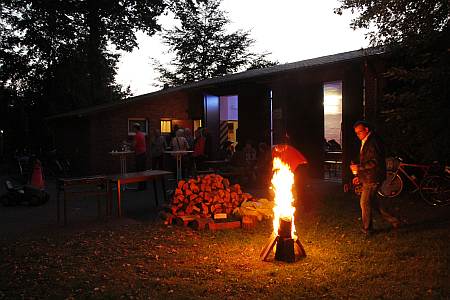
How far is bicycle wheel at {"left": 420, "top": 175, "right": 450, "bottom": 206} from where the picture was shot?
361 inches

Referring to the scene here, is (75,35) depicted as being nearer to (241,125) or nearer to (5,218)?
(241,125)

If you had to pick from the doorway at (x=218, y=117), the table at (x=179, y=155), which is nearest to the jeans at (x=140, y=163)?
the table at (x=179, y=155)

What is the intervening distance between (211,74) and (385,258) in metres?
41.6

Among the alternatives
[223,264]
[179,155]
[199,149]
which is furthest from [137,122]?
[223,264]

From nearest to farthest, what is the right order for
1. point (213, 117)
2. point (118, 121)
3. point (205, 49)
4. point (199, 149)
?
1. point (199, 149)
2. point (118, 121)
3. point (213, 117)
4. point (205, 49)

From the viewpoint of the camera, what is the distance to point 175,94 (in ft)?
61.9

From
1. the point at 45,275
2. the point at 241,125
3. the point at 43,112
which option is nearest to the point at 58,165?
the point at 241,125

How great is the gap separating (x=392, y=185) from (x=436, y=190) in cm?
111

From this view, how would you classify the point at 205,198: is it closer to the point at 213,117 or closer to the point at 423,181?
the point at 423,181

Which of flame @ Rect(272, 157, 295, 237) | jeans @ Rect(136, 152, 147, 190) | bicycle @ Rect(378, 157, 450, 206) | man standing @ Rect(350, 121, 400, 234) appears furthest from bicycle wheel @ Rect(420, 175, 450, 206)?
jeans @ Rect(136, 152, 147, 190)

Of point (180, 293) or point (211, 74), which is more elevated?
point (211, 74)

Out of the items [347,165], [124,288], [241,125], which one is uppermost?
[241,125]

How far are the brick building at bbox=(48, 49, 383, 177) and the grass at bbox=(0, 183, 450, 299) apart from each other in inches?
176

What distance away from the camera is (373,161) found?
6.56 metres
